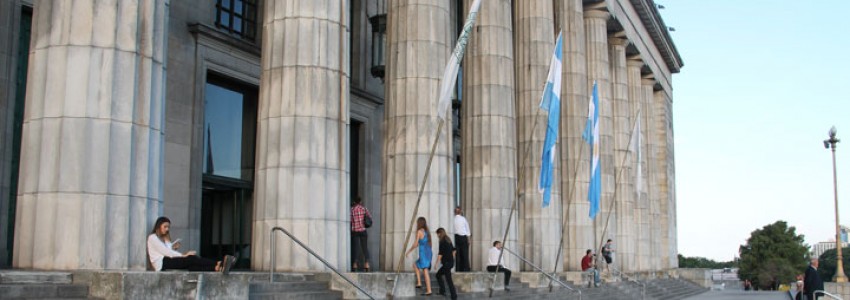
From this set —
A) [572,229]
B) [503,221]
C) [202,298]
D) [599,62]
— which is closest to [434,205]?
[503,221]

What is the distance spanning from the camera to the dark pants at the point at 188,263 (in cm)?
1279

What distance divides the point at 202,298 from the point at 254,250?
19.2 feet

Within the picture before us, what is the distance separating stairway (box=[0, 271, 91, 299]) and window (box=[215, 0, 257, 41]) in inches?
567

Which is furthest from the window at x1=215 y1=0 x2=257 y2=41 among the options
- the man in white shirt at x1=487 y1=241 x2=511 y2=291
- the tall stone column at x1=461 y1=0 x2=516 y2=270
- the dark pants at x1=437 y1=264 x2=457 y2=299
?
the dark pants at x1=437 y1=264 x2=457 y2=299

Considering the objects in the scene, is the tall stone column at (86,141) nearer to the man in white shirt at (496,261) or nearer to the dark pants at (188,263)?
the dark pants at (188,263)

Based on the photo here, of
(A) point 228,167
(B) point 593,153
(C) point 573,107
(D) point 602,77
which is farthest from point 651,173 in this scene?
(A) point 228,167

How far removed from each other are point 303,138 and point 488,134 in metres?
10.3

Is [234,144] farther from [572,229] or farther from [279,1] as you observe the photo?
[572,229]

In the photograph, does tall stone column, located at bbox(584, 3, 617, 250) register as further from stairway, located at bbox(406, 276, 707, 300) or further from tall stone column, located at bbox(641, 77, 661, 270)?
tall stone column, located at bbox(641, 77, 661, 270)

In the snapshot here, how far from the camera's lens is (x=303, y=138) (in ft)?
55.6

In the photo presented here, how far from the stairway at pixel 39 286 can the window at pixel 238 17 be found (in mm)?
14410

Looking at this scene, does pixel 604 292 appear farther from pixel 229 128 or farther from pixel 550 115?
pixel 229 128

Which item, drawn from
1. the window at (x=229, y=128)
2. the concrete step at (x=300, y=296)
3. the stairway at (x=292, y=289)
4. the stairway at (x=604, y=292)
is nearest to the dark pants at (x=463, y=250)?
the stairway at (x=604, y=292)

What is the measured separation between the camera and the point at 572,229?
112 ft
